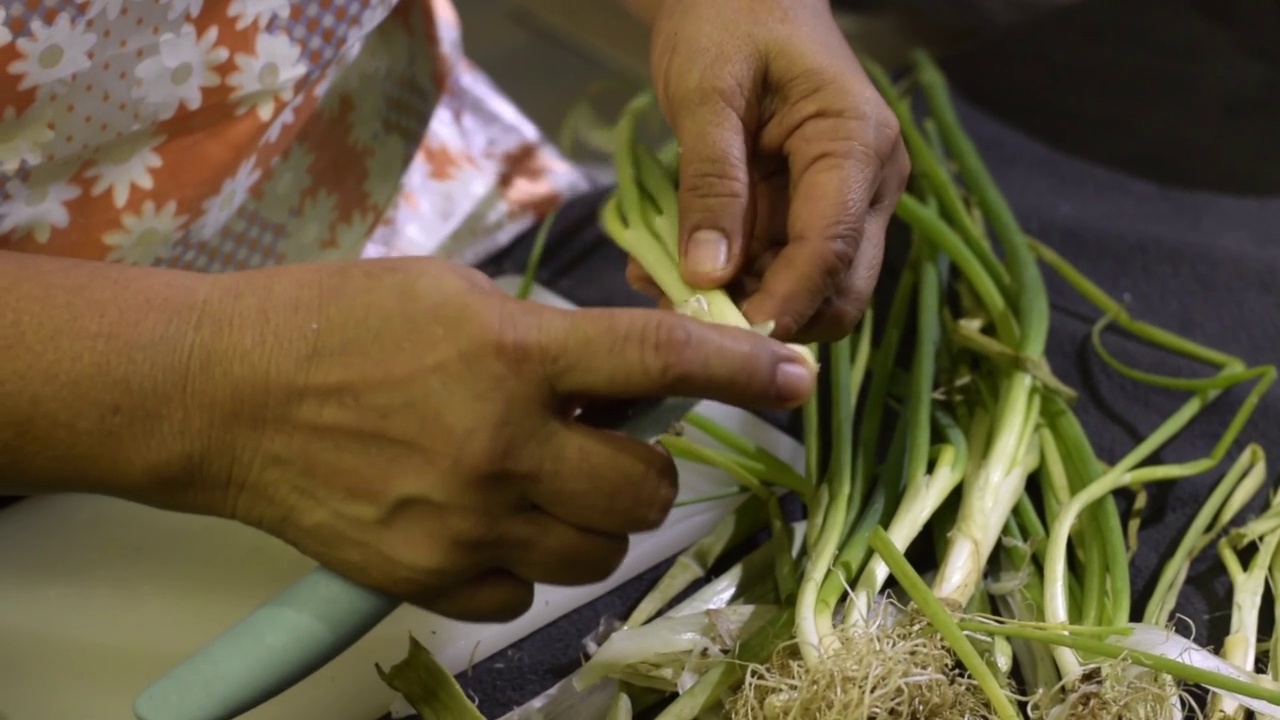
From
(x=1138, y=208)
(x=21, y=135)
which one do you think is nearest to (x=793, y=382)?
(x=21, y=135)

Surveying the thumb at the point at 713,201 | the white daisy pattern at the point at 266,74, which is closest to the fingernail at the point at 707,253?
the thumb at the point at 713,201

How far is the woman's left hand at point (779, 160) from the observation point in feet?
1.80

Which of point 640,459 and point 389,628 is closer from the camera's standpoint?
point 640,459

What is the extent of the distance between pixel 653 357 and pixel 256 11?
1.49 feet

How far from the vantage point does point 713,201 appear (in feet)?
1.86

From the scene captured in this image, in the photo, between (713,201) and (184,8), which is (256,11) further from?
(713,201)

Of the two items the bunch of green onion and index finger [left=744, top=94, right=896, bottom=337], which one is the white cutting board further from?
index finger [left=744, top=94, right=896, bottom=337]

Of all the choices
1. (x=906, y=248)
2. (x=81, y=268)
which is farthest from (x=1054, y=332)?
(x=81, y=268)

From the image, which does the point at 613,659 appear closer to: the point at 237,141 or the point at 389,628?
the point at 389,628

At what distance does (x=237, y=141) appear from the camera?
717mm

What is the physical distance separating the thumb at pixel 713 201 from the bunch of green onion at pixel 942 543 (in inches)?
0.7

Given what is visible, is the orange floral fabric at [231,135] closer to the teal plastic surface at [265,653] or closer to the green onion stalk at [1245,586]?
the teal plastic surface at [265,653]

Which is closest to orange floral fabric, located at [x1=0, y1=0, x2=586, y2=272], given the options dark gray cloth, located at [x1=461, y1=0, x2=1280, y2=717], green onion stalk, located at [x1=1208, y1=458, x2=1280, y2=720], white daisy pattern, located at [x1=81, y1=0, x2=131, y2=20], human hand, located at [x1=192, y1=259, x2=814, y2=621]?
white daisy pattern, located at [x1=81, y1=0, x2=131, y2=20]

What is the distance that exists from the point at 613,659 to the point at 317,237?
481 millimetres
